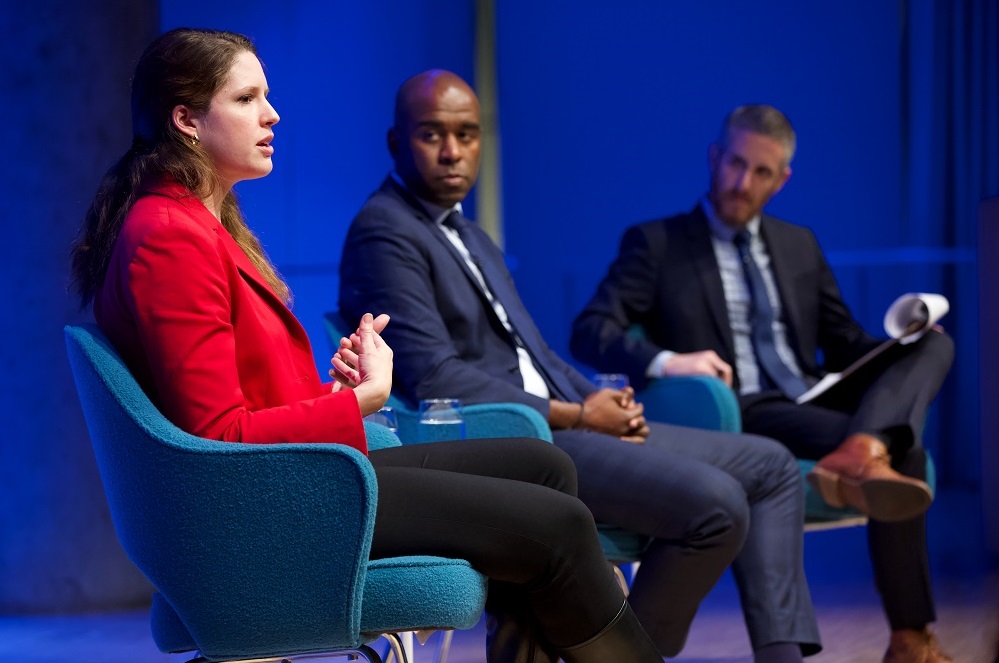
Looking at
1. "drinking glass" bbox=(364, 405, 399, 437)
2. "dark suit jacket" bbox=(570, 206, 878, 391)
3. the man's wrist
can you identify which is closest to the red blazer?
"drinking glass" bbox=(364, 405, 399, 437)

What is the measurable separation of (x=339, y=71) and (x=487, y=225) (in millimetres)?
1181

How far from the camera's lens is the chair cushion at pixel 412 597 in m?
1.80

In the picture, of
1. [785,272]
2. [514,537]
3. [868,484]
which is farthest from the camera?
[785,272]

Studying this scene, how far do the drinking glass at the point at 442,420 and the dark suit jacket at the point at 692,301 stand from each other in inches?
39.1

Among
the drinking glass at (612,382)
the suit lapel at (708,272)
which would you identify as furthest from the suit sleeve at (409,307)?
the suit lapel at (708,272)

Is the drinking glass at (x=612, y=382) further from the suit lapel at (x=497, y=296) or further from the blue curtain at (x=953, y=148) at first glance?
the blue curtain at (x=953, y=148)

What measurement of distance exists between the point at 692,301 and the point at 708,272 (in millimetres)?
102

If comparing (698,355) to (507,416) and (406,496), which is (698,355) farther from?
(406,496)

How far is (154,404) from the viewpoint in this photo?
1799mm

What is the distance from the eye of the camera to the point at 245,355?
6.08ft

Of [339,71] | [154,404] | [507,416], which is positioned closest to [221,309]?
[154,404]

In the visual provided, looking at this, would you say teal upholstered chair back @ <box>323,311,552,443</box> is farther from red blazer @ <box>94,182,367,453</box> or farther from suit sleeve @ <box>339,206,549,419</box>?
red blazer @ <box>94,182,367,453</box>

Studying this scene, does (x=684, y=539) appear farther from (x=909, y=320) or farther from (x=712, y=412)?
(x=909, y=320)

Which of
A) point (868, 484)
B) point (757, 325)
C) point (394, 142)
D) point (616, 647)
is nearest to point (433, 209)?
point (394, 142)
